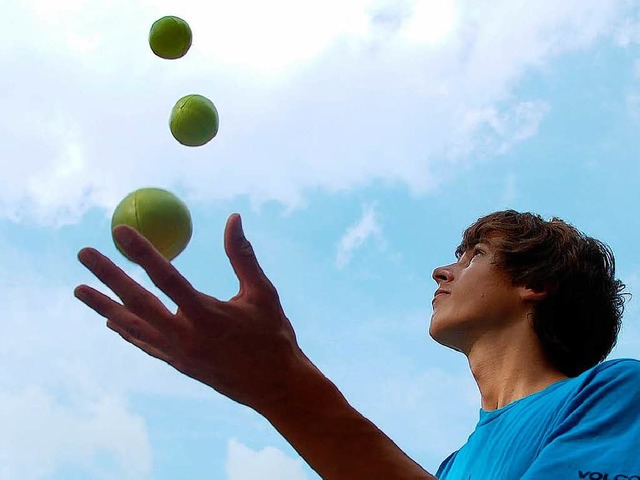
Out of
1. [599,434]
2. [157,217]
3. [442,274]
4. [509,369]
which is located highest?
[157,217]

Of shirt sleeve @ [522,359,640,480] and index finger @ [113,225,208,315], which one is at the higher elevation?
index finger @ [113,225,208,315]

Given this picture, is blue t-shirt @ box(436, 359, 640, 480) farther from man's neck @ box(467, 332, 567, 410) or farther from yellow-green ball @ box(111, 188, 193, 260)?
yellow-green ball @ box(111, 188, 193, 260)

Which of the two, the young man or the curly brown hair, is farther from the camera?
the curly brown hair

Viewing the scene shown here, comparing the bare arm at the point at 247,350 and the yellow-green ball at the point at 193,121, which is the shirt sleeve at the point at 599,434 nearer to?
the bare arm at the point at 247,350

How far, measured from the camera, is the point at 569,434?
2.55m

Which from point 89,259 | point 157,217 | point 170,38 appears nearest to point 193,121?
point 170,38

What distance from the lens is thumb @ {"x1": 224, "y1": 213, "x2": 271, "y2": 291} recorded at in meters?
1.94

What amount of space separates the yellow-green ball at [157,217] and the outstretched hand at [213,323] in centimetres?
163

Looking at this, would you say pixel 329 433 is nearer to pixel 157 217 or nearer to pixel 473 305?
pixel 157 217

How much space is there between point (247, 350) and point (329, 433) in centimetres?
30

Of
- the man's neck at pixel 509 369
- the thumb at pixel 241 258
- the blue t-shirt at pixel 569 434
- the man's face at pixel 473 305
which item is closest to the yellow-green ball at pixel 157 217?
the man's face at pixel 473 305

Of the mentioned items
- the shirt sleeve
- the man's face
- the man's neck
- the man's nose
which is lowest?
the shirt sleeve

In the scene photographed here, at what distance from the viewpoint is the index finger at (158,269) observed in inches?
71.1

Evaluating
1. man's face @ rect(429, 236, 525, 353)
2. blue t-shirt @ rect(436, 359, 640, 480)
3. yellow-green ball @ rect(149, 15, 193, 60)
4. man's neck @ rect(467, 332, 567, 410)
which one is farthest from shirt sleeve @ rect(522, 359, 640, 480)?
yellow-green ball @ rect(149, 15, 193, 60)
